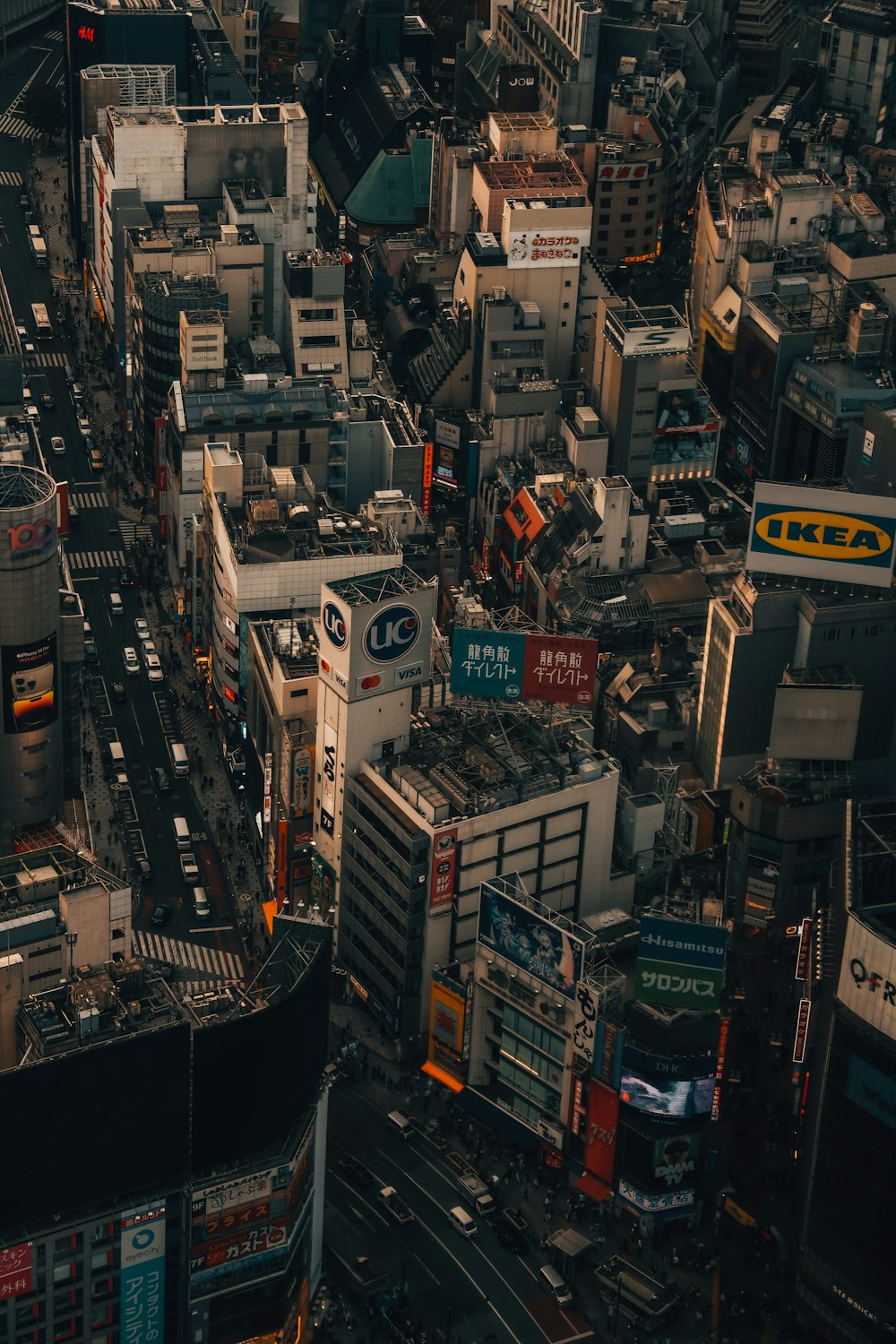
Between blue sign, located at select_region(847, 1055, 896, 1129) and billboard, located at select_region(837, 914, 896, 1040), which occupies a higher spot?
billboard, located at select_region(837, 914, 896, 1040)

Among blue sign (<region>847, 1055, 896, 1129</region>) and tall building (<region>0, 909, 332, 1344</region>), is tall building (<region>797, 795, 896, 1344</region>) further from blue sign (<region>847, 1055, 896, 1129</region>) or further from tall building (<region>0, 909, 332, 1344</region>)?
tall building (<region>0, 909, 332, 1344</region>)

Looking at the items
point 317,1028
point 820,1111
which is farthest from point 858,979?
point 317,1028

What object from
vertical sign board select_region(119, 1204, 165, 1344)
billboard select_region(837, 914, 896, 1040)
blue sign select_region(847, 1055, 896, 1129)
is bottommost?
vertical sign board select_region(119, 1204, 165, 1344)

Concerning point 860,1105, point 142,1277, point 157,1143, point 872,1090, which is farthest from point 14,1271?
point 872,1090

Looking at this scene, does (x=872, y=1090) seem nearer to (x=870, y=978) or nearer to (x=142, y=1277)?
(x=870, y=978)

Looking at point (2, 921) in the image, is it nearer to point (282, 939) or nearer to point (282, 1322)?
point (282, 939)

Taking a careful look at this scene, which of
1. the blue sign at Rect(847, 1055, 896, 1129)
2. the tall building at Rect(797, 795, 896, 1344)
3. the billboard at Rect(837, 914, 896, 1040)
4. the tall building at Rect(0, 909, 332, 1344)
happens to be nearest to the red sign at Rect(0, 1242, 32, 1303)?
the tall building at Rect(0, 909, 332, 1344)
